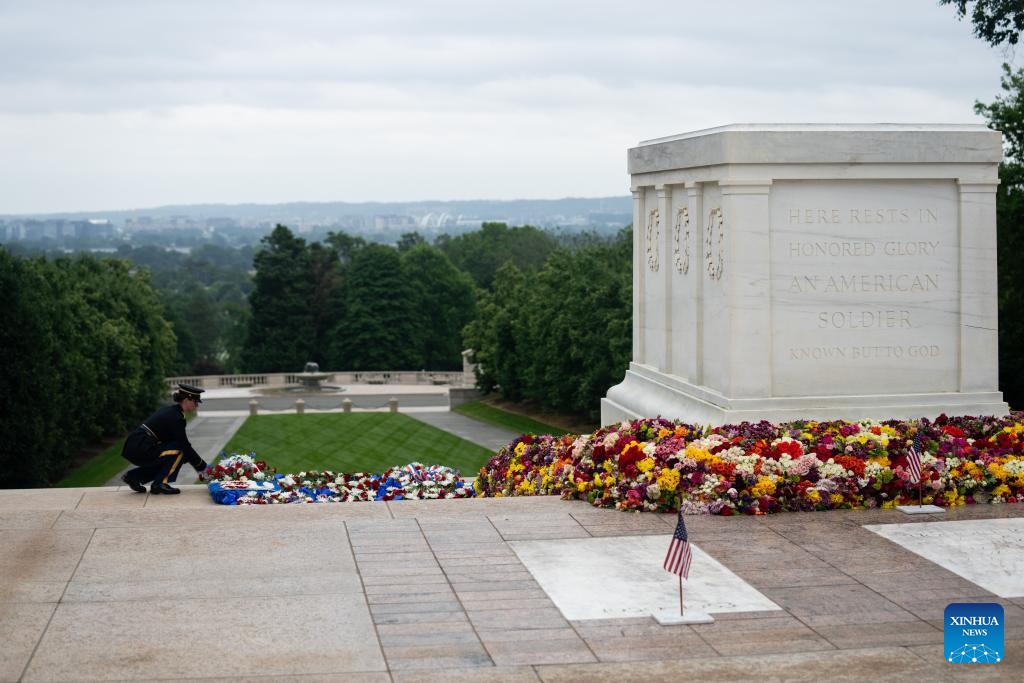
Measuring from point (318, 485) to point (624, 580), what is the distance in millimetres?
7310

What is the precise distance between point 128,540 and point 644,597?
17.9ft

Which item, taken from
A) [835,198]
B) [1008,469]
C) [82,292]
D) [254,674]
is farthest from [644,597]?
[82,292]

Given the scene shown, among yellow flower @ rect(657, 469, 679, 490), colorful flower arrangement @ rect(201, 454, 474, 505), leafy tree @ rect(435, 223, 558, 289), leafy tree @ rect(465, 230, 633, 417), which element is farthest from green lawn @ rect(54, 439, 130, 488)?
leafy tree @ rect(435, 223, 558, 289)

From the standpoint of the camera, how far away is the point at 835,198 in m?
18.3

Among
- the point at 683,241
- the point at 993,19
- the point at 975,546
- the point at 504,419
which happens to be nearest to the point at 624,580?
the point at 975,546

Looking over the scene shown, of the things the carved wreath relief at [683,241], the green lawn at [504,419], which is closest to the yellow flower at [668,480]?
the carved wreath relief at [683,241]

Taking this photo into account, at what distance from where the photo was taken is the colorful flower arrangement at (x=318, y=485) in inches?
685

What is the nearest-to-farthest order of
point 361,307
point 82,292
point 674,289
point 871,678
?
point 871,678 < point 674,289 < point 82,292 < point 361,307

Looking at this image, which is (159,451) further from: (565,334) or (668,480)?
(565,334)

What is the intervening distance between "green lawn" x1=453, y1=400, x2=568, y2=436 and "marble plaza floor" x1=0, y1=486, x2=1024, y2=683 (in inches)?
1664

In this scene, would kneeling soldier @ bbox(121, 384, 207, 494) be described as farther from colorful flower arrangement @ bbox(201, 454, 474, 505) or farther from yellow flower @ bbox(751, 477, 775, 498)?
yellow flower @ bbox(751, 477, 775, 498)

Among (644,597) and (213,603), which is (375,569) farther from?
(644,597)

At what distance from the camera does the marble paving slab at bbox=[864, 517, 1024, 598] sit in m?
12.8

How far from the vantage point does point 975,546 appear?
13992 millimetres
